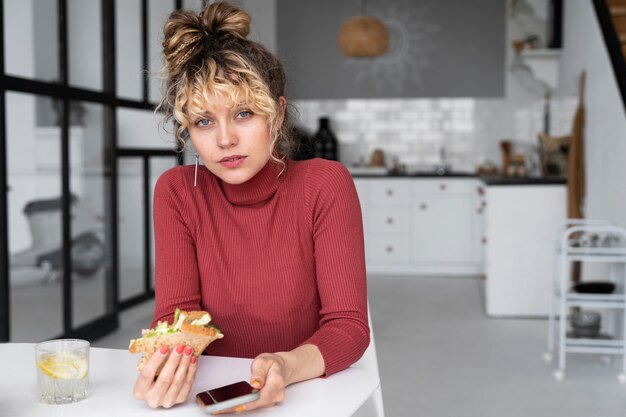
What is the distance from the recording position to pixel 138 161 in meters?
5.01

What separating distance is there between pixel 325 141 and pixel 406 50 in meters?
1.15

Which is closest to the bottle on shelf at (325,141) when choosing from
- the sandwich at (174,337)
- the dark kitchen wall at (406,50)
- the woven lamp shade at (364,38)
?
the dark kitchen wall at (406,50)

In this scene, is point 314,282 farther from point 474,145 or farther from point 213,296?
point 474,145

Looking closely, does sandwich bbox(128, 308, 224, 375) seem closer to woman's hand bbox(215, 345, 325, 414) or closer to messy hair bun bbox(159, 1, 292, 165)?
woman's hand bbox(215, 345, 325, 414)

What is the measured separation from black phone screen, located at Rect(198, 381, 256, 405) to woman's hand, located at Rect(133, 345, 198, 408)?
0.03 m

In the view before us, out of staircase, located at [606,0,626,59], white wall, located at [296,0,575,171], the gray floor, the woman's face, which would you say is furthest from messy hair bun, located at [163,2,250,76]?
white wall, located at [296,0,575,171]

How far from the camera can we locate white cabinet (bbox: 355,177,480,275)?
6.69 meters

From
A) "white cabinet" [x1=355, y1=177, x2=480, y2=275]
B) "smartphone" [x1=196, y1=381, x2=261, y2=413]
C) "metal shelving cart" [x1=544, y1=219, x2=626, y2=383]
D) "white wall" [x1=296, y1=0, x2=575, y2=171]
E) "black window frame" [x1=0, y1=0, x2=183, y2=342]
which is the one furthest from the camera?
"white wall" [x1=296, y1=0, x2=575, y2=171]

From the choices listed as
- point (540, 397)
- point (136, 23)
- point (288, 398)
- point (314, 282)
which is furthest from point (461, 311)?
point (288, 398)

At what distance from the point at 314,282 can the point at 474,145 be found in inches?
234

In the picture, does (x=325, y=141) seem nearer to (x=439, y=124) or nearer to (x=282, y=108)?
(x=439, y=124)

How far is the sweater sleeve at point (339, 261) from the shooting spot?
53.2 inches

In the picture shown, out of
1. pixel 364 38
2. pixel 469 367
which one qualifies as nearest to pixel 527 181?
pixel 469 367

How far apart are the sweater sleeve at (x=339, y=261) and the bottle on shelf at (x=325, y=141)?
18.7 feet
